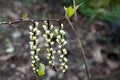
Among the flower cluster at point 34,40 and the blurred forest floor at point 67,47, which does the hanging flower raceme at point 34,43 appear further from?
the blurred forest floor at point 67,47

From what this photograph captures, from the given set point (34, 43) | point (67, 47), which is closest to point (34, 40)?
point (34, 43)

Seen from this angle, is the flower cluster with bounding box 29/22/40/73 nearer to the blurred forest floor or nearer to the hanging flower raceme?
the hanging flower raceme

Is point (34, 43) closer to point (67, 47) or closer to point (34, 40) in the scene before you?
point (34, 40)

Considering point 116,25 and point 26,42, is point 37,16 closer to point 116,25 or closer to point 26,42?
point 26,42

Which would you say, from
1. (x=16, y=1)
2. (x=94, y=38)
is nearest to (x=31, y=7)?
(x=16, y=1)

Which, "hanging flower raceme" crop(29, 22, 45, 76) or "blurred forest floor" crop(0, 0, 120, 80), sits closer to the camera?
"hanging flower raceme" crop(29, 22, 45, 76)

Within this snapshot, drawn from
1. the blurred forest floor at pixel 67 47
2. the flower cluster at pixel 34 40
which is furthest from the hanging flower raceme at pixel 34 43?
Answer: the blurred forest floor at pixel 67 47

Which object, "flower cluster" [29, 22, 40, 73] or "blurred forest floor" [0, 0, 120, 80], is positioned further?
"blurred forest floor" [0, 0, 120, 80]

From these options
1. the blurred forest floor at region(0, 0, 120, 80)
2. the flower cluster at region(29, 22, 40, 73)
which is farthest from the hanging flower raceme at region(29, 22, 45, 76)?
the blurred forest floor at region(0, 0, 120, 80)
